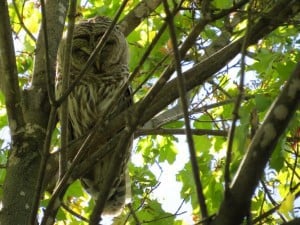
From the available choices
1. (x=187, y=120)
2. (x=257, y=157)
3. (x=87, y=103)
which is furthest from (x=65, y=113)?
(x=87, y=103)

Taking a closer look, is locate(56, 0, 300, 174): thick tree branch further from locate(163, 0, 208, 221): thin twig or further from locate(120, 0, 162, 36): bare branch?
locate(120, 0, 162, 36): bare branch

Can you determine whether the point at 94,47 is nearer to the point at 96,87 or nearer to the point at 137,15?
the point at 96,87

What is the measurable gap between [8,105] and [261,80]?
185 cm

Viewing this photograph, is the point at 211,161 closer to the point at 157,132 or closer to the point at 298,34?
the point at 157,132

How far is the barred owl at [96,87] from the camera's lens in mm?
4539

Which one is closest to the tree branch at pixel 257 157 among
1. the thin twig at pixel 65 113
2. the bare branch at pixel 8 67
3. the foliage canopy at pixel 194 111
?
the foliage canopy at pixel 194 111

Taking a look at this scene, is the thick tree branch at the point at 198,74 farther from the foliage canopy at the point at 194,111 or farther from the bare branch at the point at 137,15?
the bare branch at the point at 137,15

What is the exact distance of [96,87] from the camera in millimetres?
4688

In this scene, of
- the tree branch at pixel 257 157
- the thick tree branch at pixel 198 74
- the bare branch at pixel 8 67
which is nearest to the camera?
the tree branch at pixel 257 157

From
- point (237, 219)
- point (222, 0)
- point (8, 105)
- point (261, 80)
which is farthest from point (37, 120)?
point (237, 219)

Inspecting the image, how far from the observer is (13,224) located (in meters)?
2.78

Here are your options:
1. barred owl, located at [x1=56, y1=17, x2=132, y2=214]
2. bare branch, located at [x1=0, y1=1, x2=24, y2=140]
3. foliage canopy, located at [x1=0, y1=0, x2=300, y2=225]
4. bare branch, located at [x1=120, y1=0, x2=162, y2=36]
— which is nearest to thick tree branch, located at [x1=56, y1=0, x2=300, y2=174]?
foliage canopy, located at [x1=0, y1=0, x2=300, y2=225]

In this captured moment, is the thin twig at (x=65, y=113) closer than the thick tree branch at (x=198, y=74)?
Yes

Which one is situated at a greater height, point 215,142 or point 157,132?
point 215,142
